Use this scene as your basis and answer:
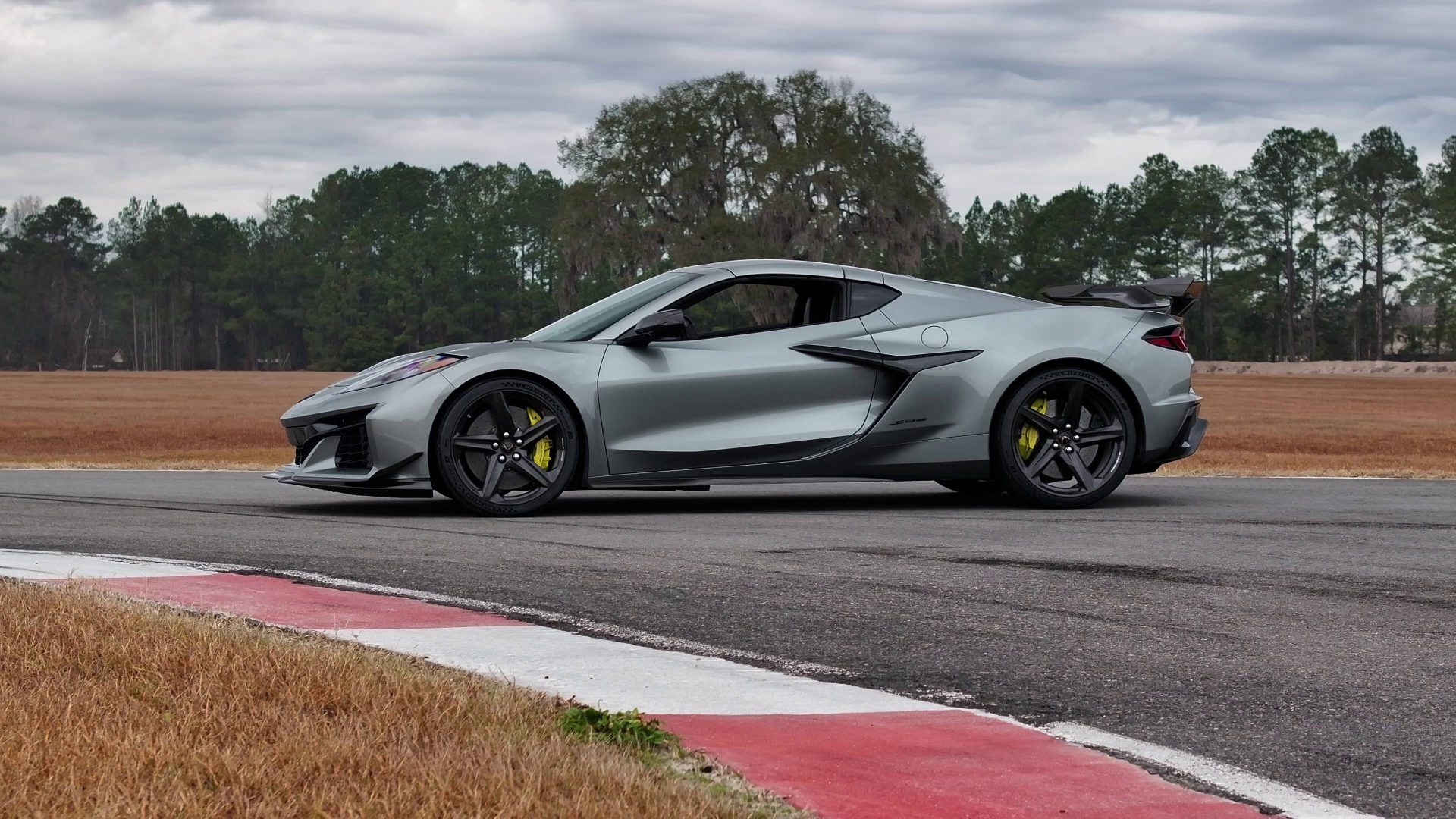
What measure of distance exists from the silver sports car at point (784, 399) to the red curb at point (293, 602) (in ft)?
7.23

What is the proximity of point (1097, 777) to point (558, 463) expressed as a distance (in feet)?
17.2

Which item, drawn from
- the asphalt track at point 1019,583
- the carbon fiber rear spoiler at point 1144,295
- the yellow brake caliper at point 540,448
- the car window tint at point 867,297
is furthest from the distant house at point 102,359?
the carbon fiber rear spoiler at point 1144,295

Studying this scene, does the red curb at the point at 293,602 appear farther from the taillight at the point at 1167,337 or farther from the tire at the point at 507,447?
the taillight at the point at 1167,337

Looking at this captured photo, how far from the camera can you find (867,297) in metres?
8.85

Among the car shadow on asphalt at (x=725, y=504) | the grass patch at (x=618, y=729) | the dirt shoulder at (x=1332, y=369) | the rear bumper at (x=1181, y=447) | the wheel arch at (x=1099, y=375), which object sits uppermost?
the dirt shoulder at (x=1332, y=369)

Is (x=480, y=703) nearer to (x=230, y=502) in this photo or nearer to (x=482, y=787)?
(x=482, y=787)

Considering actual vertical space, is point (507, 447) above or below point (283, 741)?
above

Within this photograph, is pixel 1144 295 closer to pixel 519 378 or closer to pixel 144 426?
pixel 519 378

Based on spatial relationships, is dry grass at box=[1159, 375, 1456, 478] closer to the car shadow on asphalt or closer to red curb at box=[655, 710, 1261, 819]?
the car shadow on asphalt

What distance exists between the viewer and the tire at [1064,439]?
28.7 feet

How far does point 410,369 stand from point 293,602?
3.01m

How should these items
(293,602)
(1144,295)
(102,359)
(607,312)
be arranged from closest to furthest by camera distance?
(293,602), (607,312), (1144,295), (102,359)

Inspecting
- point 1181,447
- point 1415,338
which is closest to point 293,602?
point 1181,447

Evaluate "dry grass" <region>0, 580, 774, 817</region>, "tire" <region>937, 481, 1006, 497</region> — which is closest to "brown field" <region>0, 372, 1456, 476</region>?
"tire" <region>937, 481, 1006, 497</region>
